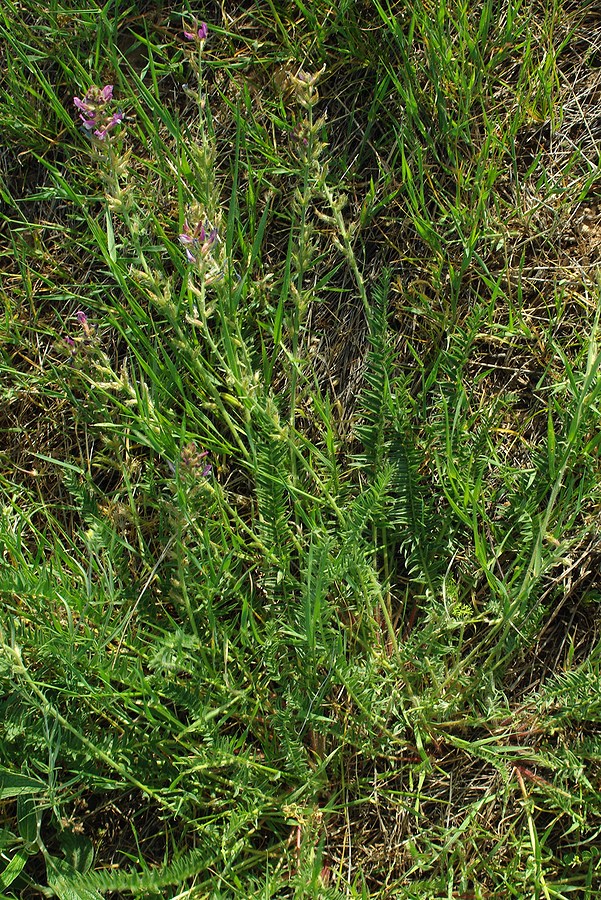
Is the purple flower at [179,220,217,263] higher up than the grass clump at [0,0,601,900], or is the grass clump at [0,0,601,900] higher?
the purple flower at [179,220,217,263]

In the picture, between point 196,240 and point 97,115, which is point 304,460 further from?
point 97,115

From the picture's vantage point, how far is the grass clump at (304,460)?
205cm

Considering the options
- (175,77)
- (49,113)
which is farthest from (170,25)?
(49,113)

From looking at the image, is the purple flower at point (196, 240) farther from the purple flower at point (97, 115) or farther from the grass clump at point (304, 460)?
the purple flower at point (97, 115)

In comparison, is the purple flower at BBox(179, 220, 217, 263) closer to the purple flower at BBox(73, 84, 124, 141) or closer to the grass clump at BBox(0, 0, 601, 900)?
the grass clump at BBox(0, 0, 601, 900)

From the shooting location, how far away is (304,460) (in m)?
2.09

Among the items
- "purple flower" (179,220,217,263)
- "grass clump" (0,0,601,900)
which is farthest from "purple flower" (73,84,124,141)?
"purple flower" (179,220,217,263)

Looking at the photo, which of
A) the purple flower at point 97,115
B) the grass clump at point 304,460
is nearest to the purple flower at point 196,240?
the grass clump at point 304,460

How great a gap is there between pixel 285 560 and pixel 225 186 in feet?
3.81

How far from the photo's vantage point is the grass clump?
6.72 feet

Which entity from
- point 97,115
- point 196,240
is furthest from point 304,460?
point 97,115

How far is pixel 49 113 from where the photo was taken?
106 inches

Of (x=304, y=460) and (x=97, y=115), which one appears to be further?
(x=304, y=460)

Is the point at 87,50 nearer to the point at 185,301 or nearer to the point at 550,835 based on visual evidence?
the point at 185,301
